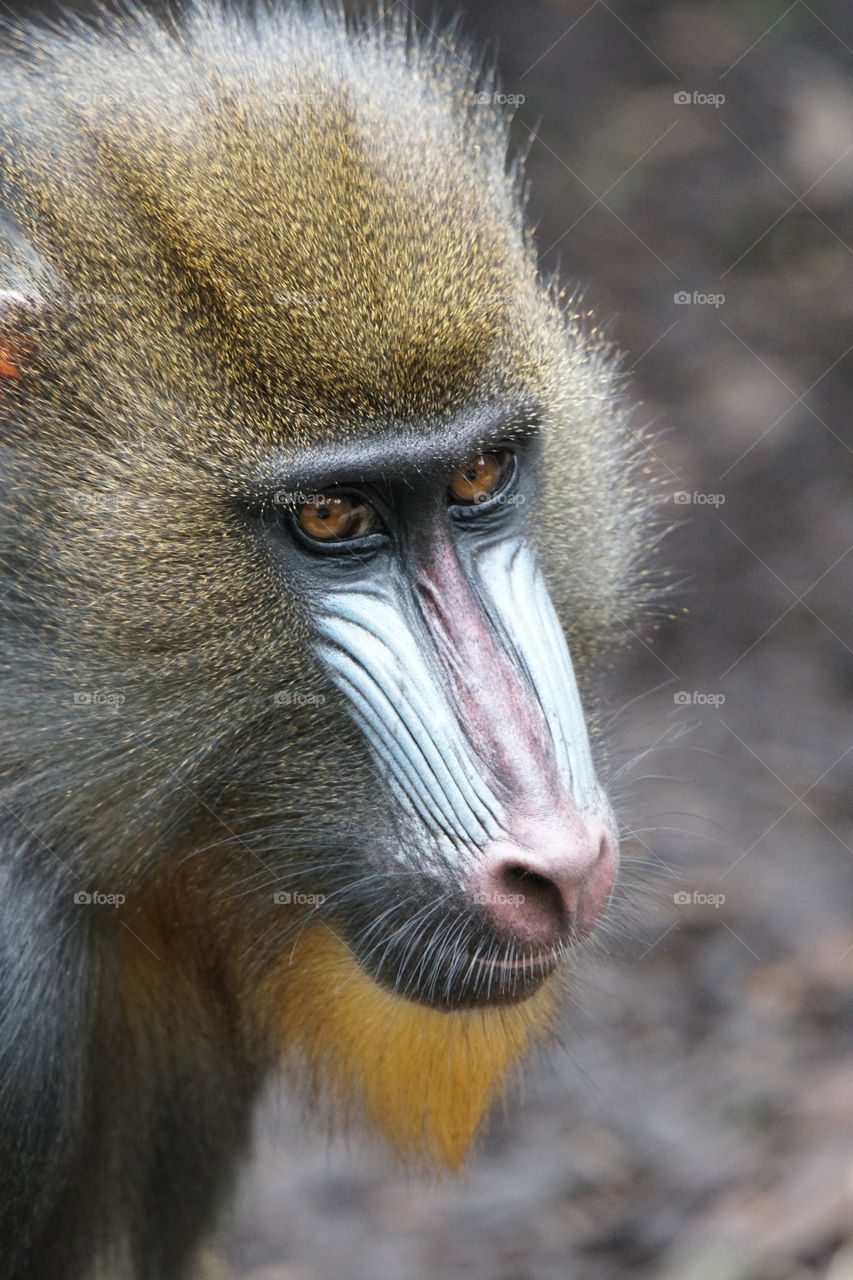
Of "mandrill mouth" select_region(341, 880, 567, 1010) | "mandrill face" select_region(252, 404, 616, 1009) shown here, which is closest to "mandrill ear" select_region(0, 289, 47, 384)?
"mandrill face" select_region(252, 404, 616, 1009)

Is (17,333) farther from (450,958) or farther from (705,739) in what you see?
(705,739)

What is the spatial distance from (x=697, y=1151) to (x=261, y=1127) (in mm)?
1271

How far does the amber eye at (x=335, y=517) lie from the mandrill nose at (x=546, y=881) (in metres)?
0.61

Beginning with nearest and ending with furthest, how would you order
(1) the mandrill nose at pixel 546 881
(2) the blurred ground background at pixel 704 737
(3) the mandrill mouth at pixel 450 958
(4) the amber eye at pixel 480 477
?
1. (1) the mandrill nose at pixel 546 881
2. (3) the mandrill mouth at pixel 450 958
3. (4) the amber eye at pixel 480 477
4. (2) the blurred ground background at pixel 704 737

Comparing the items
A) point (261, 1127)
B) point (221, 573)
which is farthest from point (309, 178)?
point (261, 1127)

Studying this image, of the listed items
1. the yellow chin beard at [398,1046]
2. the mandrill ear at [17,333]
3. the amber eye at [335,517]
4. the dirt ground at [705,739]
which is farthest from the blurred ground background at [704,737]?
the mandrill ear at [17,333]

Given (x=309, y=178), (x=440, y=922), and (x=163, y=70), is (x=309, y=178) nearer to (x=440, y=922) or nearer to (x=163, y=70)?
(x=163, y=70)

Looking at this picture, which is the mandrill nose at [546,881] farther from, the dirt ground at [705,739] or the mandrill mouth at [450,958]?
the dirt ground at [705,739]

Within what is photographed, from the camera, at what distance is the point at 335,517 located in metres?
2.72

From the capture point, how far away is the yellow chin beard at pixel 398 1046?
2.85m

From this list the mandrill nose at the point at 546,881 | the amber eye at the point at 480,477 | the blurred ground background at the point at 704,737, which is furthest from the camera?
the blurred ground background at the point at 704,737

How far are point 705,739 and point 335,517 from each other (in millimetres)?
3511

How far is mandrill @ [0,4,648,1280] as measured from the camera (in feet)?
8.55

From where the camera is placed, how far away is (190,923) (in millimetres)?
3010
